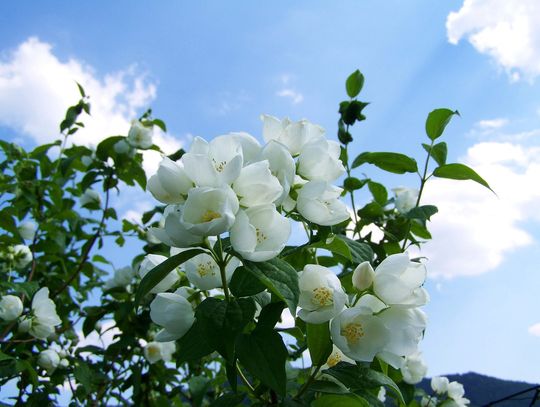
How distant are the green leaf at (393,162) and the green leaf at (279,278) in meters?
0.78

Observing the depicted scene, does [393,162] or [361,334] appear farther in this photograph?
[393,162]

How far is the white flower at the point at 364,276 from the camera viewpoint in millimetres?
962

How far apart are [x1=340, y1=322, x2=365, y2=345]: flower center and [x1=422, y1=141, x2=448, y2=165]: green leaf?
0.79m

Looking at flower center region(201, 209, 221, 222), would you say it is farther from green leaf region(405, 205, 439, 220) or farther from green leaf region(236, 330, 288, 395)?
green leaf region(405, 205, 439, 220)

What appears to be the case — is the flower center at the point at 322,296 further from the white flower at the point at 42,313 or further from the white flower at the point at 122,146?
the white flower at the point at 122,146

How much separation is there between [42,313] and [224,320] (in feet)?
5.58

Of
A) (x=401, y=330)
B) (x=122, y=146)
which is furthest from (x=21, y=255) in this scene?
(x=401, y=330)

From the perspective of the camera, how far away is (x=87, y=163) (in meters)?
2.85

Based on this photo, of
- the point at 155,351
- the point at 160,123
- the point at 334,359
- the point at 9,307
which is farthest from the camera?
the point at 160,123

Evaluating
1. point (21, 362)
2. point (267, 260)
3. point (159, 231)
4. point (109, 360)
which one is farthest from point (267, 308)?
point (109, 360)

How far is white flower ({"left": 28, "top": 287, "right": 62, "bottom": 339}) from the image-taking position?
2232mm

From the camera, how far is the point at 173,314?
984 millimetres

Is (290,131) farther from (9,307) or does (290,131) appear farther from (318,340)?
(9,307)

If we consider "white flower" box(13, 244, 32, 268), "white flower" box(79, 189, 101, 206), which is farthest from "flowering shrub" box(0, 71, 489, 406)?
"white flower" box(79, 189, 101, 206)
